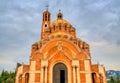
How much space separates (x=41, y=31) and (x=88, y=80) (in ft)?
76.4

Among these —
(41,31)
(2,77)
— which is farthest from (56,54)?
(2,77)

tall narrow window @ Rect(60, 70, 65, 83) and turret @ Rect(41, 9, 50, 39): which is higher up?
turret @ Rect(41, 9, 50, 39)

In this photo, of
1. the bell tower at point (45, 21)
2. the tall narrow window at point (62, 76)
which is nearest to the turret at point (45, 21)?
the bell tower at point (45, 21)

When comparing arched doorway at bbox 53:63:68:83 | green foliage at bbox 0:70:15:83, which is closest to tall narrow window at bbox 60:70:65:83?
arched doorway at bbox 53:63:68:83

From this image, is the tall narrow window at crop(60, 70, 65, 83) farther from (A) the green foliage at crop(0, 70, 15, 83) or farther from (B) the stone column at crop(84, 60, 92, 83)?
(A) the green foliage at crop(0, 70, 15, 83)

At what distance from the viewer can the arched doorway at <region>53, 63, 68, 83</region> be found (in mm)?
26203

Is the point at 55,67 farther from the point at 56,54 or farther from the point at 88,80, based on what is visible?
the point at 88,80

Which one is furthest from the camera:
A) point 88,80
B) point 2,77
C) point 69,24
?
point 2,77

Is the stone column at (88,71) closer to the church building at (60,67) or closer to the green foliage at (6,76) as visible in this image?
the church building at (60,67)

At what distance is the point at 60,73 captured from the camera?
2675cm

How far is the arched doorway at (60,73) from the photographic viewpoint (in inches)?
1032

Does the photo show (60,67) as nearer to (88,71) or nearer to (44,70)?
(44,70)

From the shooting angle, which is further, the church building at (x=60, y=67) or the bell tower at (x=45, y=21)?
the bell tower at (x=45, y=21)

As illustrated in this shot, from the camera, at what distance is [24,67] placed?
2927 centimetres
